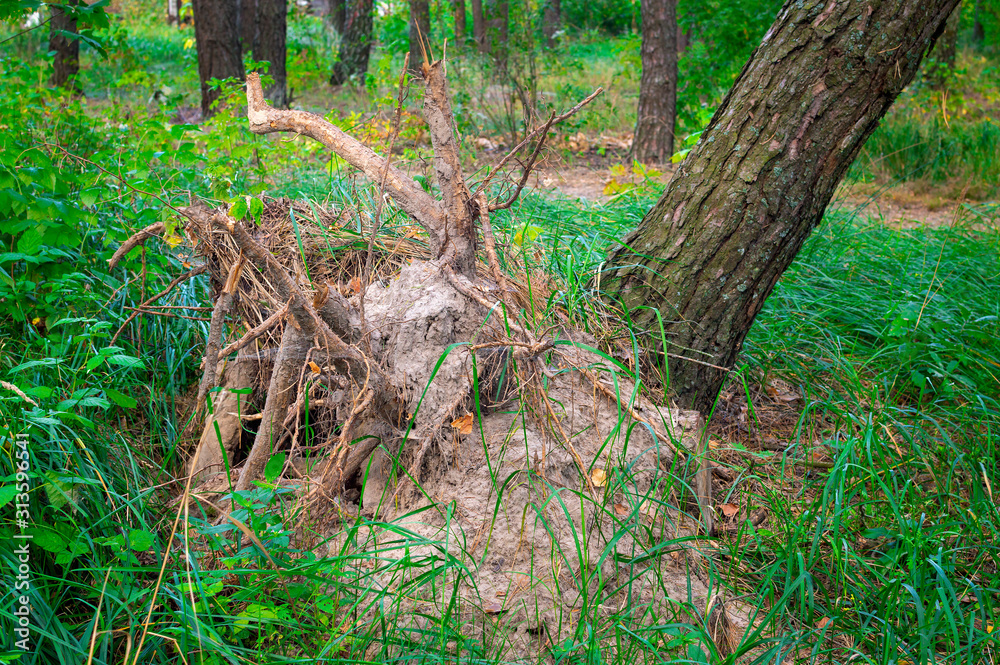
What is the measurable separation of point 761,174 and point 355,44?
10.3m

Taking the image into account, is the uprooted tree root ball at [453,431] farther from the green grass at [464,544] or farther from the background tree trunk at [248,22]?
the background tree trunk at [248,22]

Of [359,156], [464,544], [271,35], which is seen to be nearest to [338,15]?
[271,35]

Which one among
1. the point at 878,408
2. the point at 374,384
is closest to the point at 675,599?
the point at 374,384

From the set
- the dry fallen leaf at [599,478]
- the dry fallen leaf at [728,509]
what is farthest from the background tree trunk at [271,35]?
the dry fallen leaf at [728,509]

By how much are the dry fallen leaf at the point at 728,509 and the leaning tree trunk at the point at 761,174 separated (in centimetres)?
39

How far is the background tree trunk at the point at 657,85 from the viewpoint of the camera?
6.02 m

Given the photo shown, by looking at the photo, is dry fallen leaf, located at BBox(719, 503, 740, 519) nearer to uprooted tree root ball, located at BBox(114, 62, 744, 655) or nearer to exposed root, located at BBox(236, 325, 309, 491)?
uprooted tree root ball, located at BBox(114, 62, 744, 655)

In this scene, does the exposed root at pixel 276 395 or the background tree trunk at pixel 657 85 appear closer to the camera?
the exposed root at pixel 276 395

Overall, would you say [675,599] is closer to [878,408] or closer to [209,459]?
[878,408]

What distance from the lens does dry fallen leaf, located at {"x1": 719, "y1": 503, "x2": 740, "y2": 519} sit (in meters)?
2.04

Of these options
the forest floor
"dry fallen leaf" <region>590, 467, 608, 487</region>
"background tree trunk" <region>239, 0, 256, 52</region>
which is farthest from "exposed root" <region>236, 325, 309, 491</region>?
"background tree trunk" <region>239, 0, 256, 52</region>

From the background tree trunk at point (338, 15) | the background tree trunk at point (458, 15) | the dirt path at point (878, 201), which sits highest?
the background tree trunk at point (338, 15)

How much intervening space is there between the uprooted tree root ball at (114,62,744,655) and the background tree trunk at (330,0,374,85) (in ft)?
30.5

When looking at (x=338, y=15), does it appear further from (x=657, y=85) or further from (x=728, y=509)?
(x=728, y=509)
